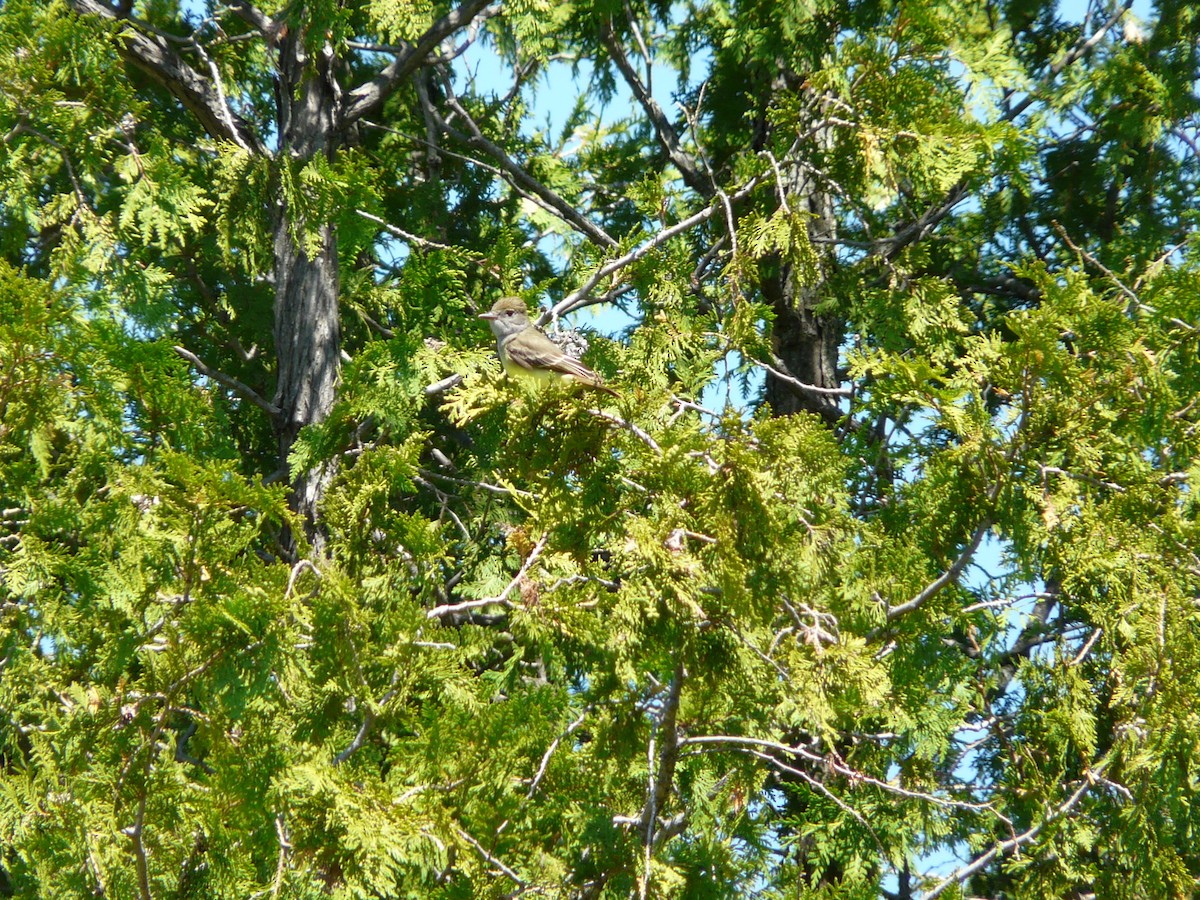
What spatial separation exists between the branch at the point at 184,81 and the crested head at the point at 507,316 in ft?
5.43

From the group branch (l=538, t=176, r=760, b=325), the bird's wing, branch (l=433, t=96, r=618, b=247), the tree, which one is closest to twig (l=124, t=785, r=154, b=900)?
the tree

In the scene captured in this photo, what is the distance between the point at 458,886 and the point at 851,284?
4077 mm

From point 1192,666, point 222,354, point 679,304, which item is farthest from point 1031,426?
point 222,354

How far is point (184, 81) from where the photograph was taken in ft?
20.8

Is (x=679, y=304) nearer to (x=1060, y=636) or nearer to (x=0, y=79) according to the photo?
(x=1060, y=636)

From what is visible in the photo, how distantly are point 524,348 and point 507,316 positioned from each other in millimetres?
376

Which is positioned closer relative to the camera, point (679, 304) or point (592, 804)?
point (592, 804)

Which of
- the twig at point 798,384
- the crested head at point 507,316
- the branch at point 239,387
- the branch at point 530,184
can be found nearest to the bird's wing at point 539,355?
the crested head at point 507,316

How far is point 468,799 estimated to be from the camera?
358cm

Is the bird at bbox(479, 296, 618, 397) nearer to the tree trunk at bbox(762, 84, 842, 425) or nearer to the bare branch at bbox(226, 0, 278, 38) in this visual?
the tree trunk at bbox(762, 84, 842, 425)

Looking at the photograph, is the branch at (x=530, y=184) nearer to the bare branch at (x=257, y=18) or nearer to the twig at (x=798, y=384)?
the bare branch at (x=257, y=18)

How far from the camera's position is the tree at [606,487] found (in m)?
3.53

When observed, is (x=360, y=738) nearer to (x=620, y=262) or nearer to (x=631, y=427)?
(x=631, y=427)

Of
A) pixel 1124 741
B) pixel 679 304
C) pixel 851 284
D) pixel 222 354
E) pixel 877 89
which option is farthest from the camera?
pixel 222 354
